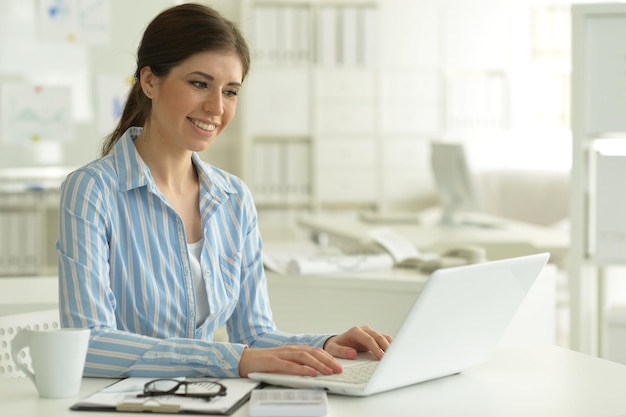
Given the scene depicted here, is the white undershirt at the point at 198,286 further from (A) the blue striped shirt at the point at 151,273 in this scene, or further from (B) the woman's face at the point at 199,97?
(B) the woman's face at the point at 199,97

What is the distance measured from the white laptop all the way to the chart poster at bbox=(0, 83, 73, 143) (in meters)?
2.47

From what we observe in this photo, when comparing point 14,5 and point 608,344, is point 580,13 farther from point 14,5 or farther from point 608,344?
point 14,5

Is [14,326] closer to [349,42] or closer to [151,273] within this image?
[151,273]

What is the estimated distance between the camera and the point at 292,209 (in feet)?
→ 20.2

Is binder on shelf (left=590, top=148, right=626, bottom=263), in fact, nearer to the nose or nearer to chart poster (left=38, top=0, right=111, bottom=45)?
the nose

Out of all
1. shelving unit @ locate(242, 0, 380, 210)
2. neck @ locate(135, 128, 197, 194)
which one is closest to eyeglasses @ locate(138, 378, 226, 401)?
neck @ locate(135, 128, 197, 194)

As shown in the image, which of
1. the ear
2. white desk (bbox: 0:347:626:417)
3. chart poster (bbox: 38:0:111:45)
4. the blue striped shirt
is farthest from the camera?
chart poster (bbox: 38:0:111:45)

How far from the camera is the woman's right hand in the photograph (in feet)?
4.74

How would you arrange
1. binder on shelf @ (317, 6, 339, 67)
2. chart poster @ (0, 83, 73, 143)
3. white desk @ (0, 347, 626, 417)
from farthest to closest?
binder on shelf @ (317, 6, 339, 67) → chart poster @ (0, 83, 73, 143) → white desk @ (0, 347, 626, 417)

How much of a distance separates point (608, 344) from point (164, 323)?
1859mm

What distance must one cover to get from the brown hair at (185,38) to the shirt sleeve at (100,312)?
279 millimetres

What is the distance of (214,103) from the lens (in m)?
1.81

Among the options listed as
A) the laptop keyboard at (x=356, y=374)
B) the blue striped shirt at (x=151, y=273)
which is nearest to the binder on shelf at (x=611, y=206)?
the blue striped shirt at (x=151, y=273)

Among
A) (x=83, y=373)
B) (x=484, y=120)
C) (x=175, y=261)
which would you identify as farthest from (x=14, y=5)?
(x=484, y=120)
